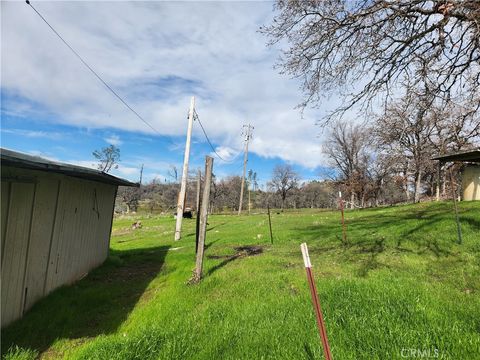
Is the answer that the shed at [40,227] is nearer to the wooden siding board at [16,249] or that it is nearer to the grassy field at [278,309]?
the wooden siding board at [16,249]

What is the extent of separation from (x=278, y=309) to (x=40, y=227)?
5.04 m

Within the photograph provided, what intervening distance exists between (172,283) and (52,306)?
2.68 meters

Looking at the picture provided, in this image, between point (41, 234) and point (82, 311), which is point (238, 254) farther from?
point (41, 234)

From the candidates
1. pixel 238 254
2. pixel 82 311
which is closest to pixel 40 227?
pixel 82 311

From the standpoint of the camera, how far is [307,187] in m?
90.8

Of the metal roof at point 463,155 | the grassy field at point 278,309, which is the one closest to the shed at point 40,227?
the grassy field at point 278,309

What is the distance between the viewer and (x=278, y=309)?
5.12 m

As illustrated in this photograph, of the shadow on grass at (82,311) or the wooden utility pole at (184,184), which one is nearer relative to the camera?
the shadow on grass at (82,311)

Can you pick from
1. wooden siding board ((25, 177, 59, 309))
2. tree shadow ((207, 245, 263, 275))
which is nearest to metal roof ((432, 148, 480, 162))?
tree shadow ((207, 245, 263, 275))

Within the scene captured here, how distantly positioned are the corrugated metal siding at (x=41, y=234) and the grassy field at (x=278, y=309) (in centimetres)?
41

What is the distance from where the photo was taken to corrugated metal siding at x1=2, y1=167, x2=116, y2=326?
18.1 ft

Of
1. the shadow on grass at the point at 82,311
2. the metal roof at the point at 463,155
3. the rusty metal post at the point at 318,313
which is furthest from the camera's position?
the metal roof at the point at 463,155

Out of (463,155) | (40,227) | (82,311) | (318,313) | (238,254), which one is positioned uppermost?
(463,155)

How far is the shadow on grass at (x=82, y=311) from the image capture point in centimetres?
516
